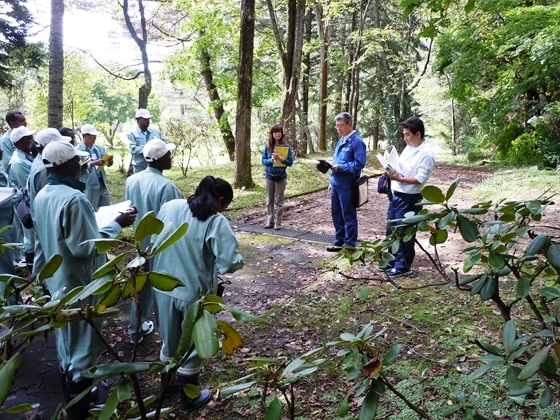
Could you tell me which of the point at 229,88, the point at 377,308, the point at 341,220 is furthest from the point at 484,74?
the point at 377,308

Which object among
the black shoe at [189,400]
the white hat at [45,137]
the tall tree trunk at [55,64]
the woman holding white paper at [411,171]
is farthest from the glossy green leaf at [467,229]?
the tall tree trunk at [55,64]

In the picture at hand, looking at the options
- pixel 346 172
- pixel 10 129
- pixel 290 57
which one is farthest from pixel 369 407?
pixel 290 57

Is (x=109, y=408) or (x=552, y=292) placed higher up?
(x=552, y=292)

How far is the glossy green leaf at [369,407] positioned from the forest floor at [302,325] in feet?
2.88

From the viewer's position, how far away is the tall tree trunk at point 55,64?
25.2 ft

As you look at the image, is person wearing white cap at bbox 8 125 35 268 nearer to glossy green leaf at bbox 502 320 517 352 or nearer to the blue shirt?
the blue shirt

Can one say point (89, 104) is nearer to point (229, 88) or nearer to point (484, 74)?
point (229, 88)

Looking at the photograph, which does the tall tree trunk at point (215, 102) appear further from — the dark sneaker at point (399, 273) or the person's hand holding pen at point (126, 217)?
the person's hand holding pen at point (126, 217)

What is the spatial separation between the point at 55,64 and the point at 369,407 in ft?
27.9

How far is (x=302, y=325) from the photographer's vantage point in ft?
13.9

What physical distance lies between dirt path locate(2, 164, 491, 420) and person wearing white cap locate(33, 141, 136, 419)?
0.57m

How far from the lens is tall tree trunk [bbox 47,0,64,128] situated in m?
7.68

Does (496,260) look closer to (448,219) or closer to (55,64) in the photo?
(448,219)

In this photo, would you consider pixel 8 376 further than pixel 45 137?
No
